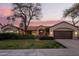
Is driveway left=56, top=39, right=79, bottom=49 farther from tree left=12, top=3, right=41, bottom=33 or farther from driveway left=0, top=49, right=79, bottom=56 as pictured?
tree left=12, top=3, right=41, bottom=33

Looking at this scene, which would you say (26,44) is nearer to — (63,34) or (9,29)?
(9,29)

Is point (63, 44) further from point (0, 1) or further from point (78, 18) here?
point (0, 1)

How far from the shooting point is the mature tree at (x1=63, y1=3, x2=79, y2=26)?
12.0 m

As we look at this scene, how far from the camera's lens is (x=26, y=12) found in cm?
1211

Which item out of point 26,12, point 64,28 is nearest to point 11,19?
point 26,12

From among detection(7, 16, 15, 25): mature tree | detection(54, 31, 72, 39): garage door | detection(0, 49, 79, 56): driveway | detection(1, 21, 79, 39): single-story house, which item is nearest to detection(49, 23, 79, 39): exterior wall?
detection(1, 21, 79, 39): single-story house

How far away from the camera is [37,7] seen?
39.1 feet

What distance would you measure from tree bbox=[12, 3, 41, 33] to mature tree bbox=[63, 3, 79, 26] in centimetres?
154

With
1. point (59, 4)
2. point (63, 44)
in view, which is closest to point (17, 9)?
point (59, 4)

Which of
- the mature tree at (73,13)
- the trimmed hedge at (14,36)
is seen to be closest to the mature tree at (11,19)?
the trimmed hedge at (14,36)

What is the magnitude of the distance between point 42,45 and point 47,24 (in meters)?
1.19

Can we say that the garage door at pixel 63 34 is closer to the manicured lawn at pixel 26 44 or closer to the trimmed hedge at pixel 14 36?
the manicured lawn at pixel 26 44

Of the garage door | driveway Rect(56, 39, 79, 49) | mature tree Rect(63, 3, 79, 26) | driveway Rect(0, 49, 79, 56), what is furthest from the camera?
the garage door

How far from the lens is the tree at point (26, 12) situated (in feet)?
39.3
